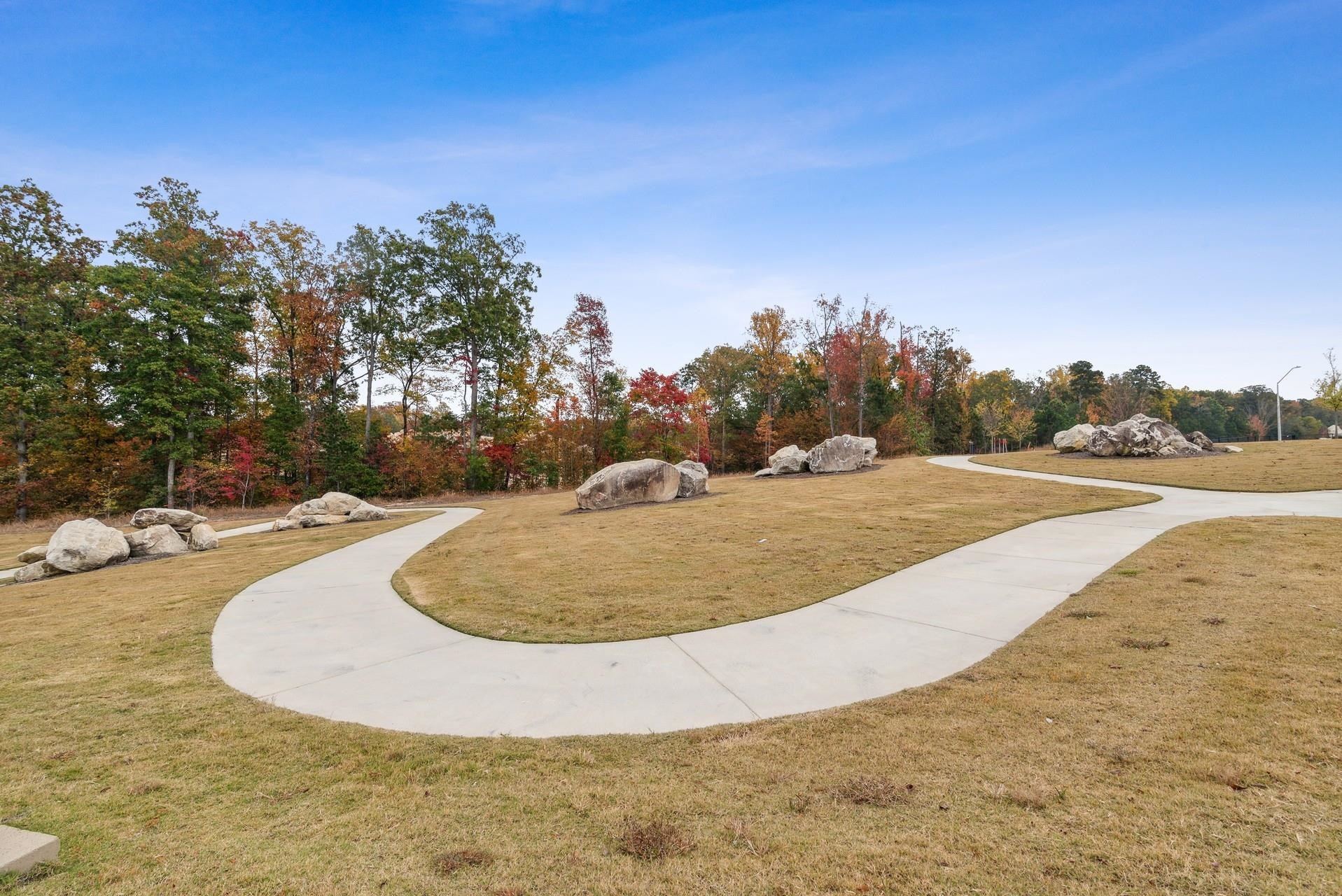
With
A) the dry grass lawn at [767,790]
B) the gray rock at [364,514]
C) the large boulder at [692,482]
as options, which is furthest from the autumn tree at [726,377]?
the dry grass lawn at [767,790]

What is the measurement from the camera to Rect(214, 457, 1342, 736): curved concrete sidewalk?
9.48 feet

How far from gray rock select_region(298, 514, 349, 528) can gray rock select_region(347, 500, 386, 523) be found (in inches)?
8.6

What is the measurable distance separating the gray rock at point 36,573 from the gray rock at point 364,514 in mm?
5321

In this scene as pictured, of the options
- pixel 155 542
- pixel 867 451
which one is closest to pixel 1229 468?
pixel 867 451

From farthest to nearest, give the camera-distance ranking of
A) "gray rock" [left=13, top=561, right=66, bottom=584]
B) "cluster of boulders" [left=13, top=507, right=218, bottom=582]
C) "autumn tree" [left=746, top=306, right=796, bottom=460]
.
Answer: "autumn tree" [left=746, top=306, right=796, bottom=460]
"cluster of boulders" [left=13, top=507, right=218, bottom=582]
"gray rock" [left=13, top=561, right=66, bottom=584]

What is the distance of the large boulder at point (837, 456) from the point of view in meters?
17.9

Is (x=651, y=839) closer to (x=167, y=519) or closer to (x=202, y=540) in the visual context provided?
(x=202, y=540)

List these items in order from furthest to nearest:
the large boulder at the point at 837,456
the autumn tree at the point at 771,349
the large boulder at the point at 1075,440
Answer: the autumn tree at the point at 771,349
the large boulder at the point at 1075,440
the large boulder at the point at 837,456

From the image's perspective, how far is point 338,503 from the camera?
13.3m

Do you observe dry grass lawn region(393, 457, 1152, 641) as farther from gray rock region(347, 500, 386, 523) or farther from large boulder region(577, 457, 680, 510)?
gray rock region(347, 500, 386, 523)

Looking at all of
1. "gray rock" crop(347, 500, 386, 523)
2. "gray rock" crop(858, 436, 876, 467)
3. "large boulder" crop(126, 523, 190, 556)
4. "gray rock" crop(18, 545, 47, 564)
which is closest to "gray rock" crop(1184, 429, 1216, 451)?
"gray rock" crop(858, 436, 876, 467)

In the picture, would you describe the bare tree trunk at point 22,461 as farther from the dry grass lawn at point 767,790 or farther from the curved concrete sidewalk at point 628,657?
the dry grass lawn at point 767,790

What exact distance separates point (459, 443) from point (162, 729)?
2208cm

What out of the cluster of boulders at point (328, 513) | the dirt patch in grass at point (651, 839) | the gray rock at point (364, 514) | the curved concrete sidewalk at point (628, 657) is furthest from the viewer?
the gray rock at point (364, 514)
